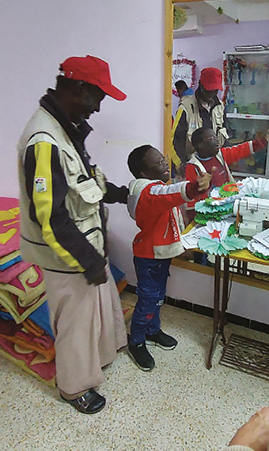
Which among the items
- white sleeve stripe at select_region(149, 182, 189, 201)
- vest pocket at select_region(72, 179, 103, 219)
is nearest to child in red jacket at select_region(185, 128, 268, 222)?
white sleeve stripe at select_region(149, 182, 189, 201)

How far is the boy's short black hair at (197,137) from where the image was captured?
2.00 metres

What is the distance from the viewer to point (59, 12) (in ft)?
7.14

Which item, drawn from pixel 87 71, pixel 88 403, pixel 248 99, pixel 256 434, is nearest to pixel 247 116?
pixel 248 99

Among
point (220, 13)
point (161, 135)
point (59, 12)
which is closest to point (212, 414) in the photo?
point (161, 135)

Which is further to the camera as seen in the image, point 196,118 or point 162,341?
point 162,341

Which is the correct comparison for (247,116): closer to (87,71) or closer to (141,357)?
(87,71)

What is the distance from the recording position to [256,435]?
0.97 m

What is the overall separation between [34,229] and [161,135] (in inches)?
37.0

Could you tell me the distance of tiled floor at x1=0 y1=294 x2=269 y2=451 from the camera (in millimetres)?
1700

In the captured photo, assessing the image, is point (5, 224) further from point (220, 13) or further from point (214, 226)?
point (220, 13)

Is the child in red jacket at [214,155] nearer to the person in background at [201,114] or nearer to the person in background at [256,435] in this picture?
the person in background at [201,114]

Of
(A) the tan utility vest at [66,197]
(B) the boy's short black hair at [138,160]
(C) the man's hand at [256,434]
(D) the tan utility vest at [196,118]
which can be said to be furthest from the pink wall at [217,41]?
(C) the man's hand at [256,434]

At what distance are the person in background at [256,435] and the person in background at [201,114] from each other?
4.40 ft

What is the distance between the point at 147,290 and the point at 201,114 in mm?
931
